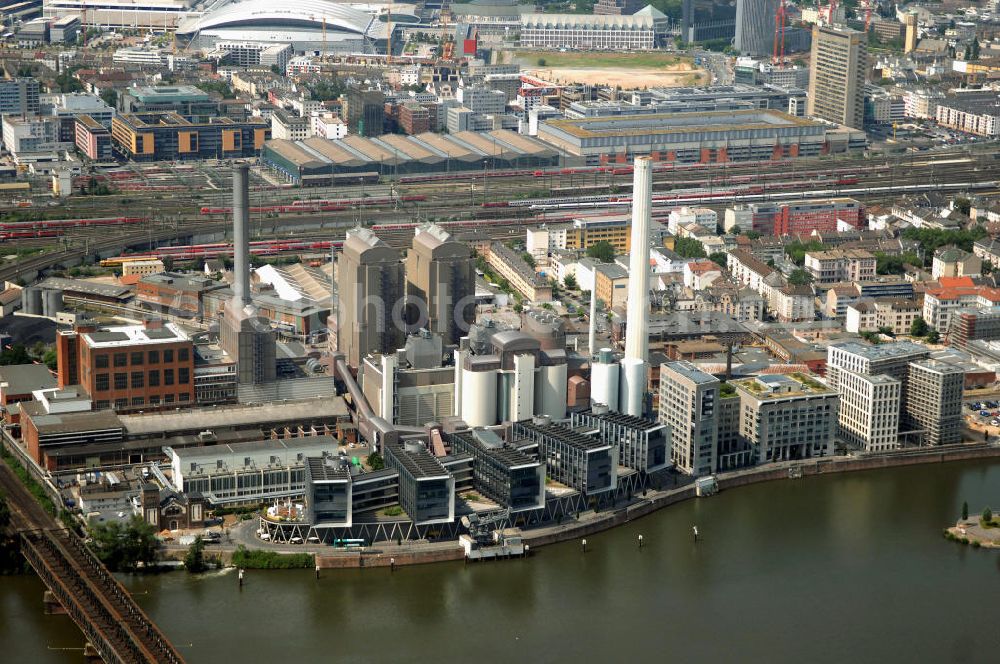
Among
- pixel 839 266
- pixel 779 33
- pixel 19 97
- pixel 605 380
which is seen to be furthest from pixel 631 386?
pixel 779 33

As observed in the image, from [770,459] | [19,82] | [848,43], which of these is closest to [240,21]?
[19,82]

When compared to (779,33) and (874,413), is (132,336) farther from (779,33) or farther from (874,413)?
(779,33)

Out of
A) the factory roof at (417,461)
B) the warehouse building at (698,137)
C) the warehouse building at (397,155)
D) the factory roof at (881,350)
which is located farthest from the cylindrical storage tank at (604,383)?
the warehouse building at (698,137)

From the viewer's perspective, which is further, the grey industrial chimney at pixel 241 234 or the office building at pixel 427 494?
the grey industrial chimney at pixel 241 234

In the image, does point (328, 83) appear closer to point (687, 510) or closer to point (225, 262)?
point (225, 262)

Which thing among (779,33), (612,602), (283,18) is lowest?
(612,602)

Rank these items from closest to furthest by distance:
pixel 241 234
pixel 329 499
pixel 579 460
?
pixel 329 499 < pixel 579 460 < pixel 241 234

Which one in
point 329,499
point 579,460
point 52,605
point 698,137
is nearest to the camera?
point 52,605

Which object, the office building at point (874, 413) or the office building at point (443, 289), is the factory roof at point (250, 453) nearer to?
the office building at point (443, 289)
